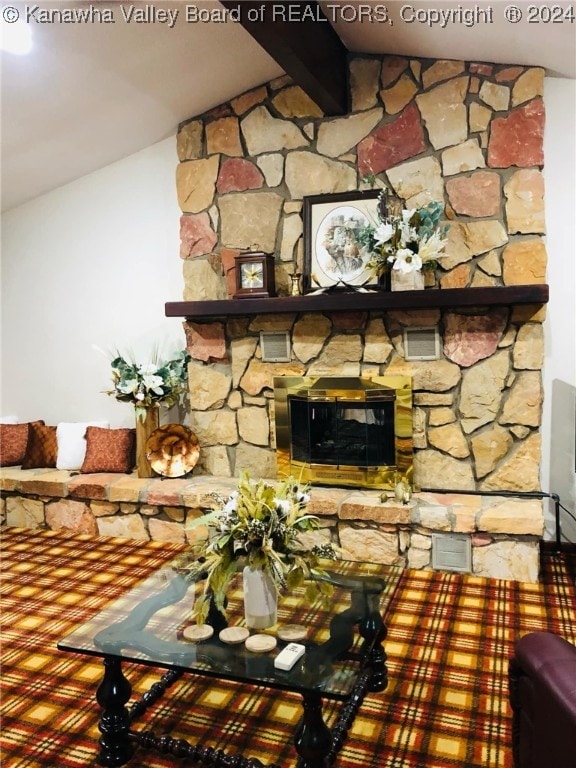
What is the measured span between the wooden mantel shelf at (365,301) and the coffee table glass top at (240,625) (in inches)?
62.7

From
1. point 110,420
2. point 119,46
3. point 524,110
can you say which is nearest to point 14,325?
point 110,420

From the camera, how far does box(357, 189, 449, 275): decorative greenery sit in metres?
3.44

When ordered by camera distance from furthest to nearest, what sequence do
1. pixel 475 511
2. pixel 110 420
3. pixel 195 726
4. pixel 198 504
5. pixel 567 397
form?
1. pixel 110 420
2. pixel 198 504
3. pixel 567 397
4. pixel 475 511
5. pixel 195 726

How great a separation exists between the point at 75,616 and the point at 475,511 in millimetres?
2046

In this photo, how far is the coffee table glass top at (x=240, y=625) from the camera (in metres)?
1.83

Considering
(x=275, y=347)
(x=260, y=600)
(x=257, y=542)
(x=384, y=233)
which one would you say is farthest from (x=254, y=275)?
(x=260, y=600)

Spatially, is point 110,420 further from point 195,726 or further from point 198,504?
point 195,726

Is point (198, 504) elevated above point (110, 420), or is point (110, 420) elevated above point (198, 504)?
point (110, 420)

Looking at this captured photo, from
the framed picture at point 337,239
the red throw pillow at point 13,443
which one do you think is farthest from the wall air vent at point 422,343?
the red throw pillow at point 13,443

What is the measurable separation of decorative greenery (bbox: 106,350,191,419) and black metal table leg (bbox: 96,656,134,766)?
2.28 meters

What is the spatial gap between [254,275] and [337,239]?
0.54 meters

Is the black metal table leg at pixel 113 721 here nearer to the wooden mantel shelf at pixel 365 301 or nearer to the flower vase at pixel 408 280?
the wooden mantel shelf at pixel 365 301

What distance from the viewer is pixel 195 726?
2211 millimetres

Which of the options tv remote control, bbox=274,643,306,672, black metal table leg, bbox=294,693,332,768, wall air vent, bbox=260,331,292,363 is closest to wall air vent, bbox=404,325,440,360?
wall air vent, bbox=260,331,292,363
